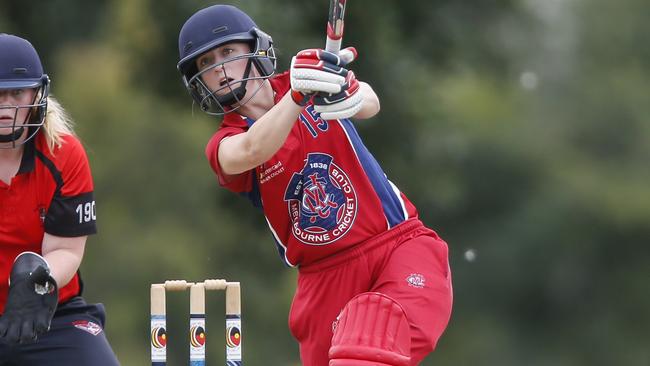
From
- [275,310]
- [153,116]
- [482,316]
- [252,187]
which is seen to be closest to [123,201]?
[153,116]

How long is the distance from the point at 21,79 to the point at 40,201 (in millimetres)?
417

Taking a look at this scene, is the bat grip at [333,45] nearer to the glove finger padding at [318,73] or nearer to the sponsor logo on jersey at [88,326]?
the glove finger padding at [318,73]

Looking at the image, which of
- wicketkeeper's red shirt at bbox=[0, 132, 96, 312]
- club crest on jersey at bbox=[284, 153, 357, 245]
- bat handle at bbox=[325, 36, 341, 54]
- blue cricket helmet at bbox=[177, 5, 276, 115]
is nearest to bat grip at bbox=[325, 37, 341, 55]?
bat handle at bbox=[325, 36, 341, 54]

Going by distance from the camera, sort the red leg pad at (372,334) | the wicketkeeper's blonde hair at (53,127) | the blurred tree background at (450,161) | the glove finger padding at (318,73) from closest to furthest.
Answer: the glove finger padding at (318,73) < the red leg pad at (372,334) < the wicketkeeper's blonde hair at (53,127) < the blurred tree background at (450,161)

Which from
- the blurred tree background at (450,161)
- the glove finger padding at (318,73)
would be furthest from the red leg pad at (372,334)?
the blurred tree background at (450,161)

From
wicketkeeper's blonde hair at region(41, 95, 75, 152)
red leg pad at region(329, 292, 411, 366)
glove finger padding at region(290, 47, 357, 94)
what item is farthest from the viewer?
wicketkeeper's blonde hair at region(41, 95, 75, 152)

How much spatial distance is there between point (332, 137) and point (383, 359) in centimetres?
82

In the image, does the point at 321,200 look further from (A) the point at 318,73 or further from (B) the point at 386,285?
(A) the point at 318,73

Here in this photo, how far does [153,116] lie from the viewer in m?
15.0

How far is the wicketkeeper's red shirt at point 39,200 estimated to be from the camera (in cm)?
520

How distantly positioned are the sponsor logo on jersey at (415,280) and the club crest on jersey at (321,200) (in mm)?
277

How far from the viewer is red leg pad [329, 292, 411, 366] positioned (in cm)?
493

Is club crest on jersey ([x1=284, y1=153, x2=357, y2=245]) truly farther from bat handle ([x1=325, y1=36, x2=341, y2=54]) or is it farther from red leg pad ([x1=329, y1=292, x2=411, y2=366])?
bat handle ([x1=325, y1=36, x2=341, y2=54])

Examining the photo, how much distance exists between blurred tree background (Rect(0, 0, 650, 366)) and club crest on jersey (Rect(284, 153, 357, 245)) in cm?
503
